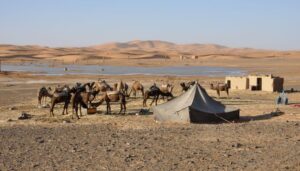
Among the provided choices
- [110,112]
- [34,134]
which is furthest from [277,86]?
[34,134]

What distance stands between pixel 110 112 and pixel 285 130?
25.9ft

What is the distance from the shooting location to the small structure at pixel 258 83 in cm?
3447

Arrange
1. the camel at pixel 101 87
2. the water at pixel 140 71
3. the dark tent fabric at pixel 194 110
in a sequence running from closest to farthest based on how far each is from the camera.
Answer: the dark tent fabric at pixel 194 110 → the camel at pixel 101 87 → the water at pixel 140 71

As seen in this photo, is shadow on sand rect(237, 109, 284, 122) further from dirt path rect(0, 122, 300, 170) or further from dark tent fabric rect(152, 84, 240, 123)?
dirt path rect(0, 122, 300, 170)

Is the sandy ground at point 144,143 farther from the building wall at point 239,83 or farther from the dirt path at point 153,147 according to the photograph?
the building wall at point 239,83

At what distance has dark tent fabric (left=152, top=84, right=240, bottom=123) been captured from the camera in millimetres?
19953

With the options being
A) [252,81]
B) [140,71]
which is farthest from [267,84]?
[140,71]

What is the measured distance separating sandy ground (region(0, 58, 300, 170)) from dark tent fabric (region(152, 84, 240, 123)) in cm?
61

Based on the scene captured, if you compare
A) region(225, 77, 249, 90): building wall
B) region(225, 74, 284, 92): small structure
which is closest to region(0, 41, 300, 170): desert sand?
region(225, 74, 284, 92): small structure

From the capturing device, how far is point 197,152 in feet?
46.4

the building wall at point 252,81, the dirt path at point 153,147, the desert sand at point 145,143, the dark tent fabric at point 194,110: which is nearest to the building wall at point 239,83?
the building wall at point 252,81

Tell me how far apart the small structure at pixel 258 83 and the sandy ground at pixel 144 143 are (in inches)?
450

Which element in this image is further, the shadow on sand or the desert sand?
the shadow on sand

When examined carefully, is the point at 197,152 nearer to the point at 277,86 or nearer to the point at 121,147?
the point at 121,147
